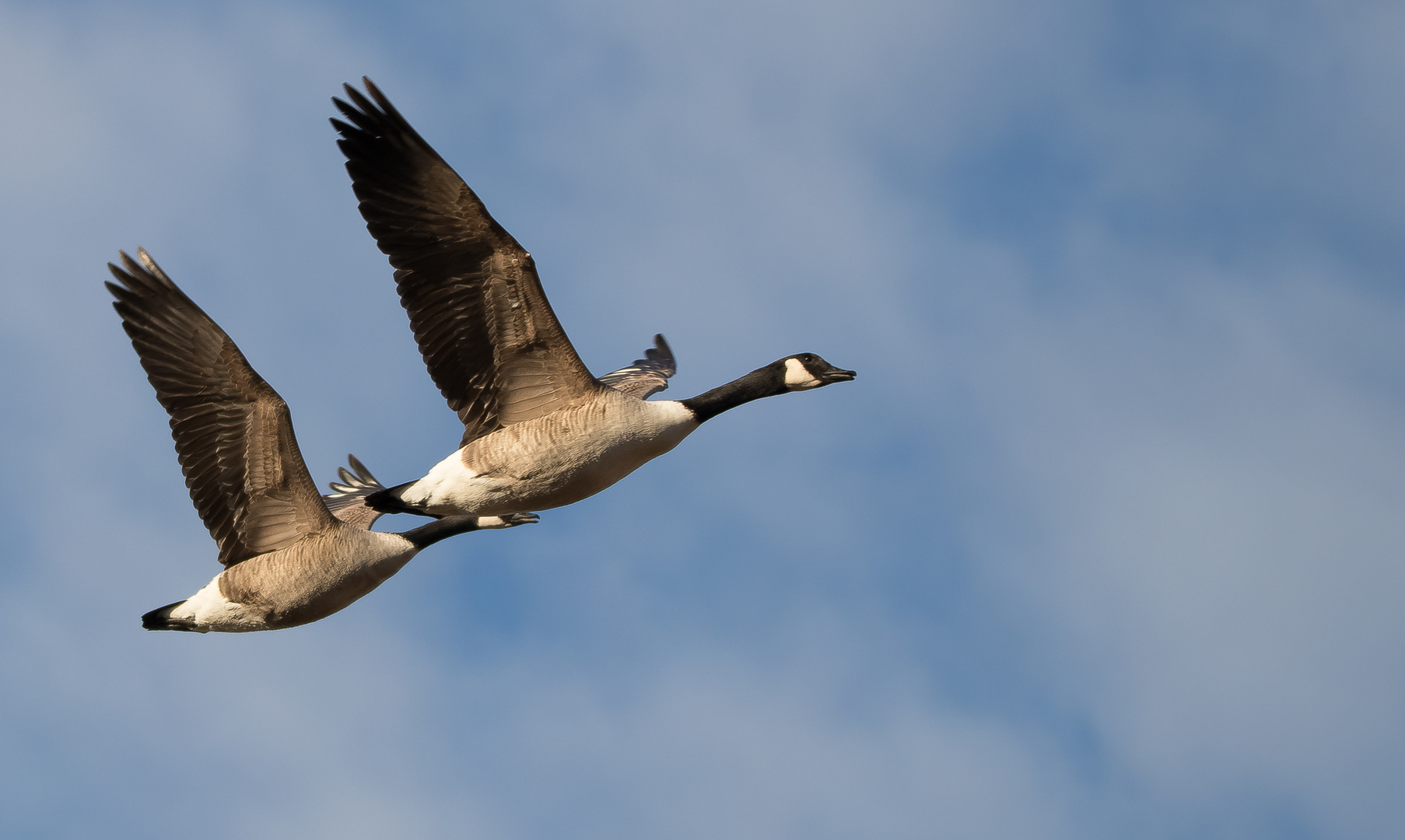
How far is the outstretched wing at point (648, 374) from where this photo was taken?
19.4 metres

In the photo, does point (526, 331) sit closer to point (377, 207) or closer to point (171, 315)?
point (377, 207)

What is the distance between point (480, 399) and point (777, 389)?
119 inches

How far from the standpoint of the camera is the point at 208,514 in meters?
15.4

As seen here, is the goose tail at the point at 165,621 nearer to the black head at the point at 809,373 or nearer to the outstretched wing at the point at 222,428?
the outstretched wing at the point at 222,428

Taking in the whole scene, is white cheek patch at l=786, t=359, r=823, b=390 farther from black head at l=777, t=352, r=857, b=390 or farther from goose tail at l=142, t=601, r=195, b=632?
Result: goose tail at l=142, t=601, r=195, b=632

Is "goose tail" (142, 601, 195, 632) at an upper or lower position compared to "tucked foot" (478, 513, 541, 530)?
lower

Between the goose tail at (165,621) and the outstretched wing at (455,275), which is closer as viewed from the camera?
the outstretched wing at (455,275)

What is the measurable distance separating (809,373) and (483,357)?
129 inches

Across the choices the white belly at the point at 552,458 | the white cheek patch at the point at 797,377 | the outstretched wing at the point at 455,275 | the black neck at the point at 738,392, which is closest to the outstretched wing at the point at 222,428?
the white belly at the point at 552,458

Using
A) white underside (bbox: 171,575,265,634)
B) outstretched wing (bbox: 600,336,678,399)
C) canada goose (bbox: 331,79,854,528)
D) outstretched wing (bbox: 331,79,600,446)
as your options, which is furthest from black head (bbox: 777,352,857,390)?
white underside (bbox: 171,575,265,634)

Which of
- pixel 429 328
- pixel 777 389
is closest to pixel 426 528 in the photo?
pixel 429 328

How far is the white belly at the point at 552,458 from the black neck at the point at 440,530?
1252 mm

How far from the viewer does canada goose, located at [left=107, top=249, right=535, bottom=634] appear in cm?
1502

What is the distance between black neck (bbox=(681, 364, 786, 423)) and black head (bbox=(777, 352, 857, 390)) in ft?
0.24
